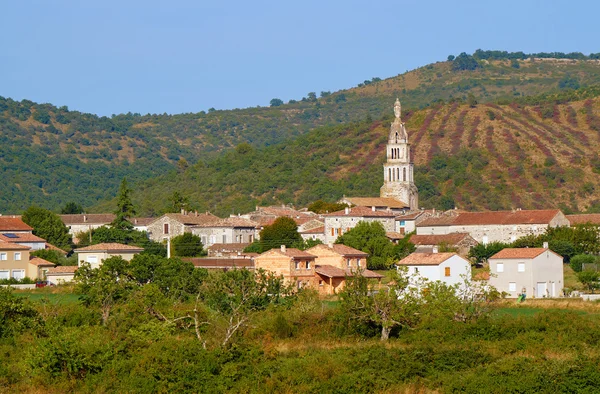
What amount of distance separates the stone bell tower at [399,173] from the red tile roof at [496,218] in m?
13.7

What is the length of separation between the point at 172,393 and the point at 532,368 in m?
10.5

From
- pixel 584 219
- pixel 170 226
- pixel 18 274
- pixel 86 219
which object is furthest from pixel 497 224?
pixel 86 219

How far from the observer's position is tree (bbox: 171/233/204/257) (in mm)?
87625

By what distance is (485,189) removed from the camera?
130 metres

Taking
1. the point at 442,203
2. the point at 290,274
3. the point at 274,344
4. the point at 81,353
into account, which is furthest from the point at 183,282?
the point at 442,203

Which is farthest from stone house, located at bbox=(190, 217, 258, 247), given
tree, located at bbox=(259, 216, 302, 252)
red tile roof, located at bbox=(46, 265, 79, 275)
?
red tile roof, located at bbox=(46, 265, 79, 275)

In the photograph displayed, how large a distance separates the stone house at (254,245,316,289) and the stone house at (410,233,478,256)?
1828cm

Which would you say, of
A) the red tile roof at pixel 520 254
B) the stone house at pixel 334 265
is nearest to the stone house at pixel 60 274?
the stone house at pixel 334 265

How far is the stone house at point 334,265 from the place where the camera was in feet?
214

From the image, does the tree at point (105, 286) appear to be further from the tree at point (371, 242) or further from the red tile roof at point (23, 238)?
the red tile roof at point (23, 238)

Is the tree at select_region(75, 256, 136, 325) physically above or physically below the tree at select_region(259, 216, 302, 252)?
below

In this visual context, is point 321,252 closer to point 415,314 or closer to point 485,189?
point 415,314

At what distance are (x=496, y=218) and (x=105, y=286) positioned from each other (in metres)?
48.8

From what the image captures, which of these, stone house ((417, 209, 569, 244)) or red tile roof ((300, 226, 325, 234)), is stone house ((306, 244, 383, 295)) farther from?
stone house ((417, 209, 569, 244))
